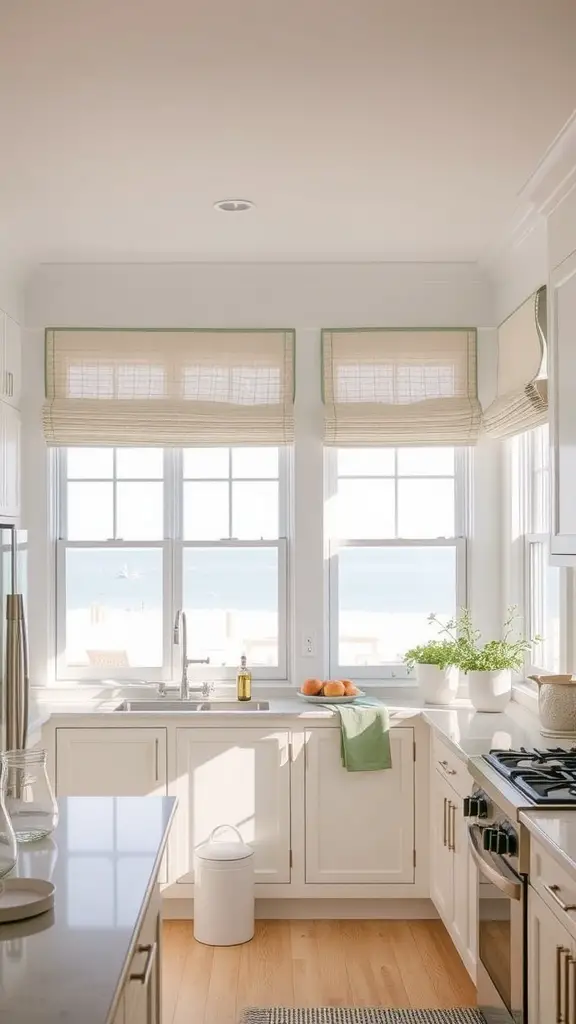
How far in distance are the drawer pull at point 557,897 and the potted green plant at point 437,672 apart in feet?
7.23

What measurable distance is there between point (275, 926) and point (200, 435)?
2.19 m

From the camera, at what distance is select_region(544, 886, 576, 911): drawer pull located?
217 cm

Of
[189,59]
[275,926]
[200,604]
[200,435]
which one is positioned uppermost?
[189,59]

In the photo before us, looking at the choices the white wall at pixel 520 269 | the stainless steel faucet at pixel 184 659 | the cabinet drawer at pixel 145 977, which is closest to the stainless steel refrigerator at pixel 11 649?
the stainless steel faucet at pixel 184 659

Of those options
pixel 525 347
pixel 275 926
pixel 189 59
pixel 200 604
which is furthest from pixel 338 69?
pixel 275 926

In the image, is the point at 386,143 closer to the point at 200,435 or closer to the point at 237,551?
the point at 200,435

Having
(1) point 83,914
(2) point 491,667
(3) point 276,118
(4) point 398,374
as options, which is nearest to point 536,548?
(2) point 491,667

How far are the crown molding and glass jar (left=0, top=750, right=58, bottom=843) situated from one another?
2109 mm

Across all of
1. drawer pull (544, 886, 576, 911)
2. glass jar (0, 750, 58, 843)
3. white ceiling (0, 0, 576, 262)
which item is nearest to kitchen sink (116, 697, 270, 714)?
white ceiling (0, 0, 576, 262)

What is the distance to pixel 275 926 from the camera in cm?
438

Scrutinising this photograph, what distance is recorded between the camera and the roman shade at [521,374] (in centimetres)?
398

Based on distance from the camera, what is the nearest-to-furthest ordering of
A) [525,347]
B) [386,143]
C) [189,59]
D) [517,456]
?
[189,59], [386,143], [525,347], [517,456]

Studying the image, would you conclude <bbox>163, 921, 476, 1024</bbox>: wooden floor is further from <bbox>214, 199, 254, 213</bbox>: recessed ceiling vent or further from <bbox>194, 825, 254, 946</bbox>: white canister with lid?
<bbox>214, 199, 254, 213</bbox>: recessed ceiling vent

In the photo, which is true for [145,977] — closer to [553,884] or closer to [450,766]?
[553,884]
